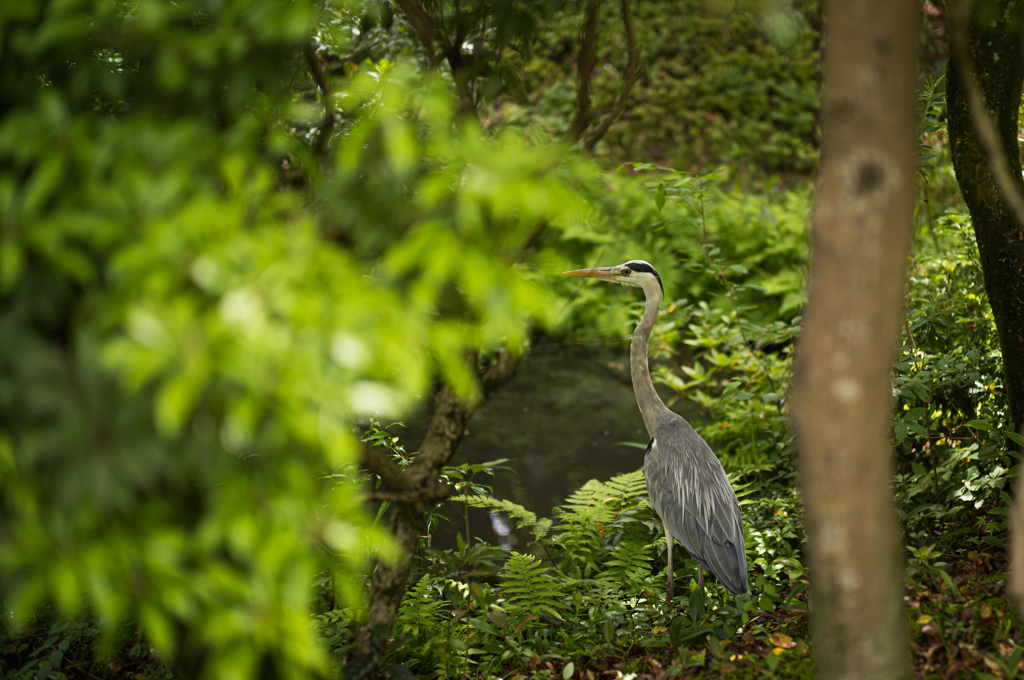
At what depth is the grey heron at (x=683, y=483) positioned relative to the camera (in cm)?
318

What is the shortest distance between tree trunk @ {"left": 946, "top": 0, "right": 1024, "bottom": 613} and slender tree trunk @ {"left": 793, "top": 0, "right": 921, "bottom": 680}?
5.13 feet

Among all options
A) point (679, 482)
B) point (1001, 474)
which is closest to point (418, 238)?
point (679, 482)

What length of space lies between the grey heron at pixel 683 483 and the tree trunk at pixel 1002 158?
1.35 m

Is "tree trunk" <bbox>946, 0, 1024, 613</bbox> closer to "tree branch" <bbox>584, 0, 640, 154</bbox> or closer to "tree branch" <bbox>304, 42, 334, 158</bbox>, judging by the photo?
"tree branch" <bbox>584, 0, 640, 154</bbox>

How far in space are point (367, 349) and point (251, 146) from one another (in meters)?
0.69

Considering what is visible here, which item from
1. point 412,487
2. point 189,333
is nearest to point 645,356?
point 412,487

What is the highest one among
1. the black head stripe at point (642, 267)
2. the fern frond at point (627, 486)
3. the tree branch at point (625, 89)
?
the tree branch at point (625, 89)

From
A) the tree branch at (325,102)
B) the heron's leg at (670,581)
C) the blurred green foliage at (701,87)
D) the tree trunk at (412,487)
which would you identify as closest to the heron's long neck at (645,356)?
the heron's leg at (670,581)

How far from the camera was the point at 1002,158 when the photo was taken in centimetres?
260

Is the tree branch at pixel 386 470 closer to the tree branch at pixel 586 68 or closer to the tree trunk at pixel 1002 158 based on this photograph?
the tree branch at pixel 586 68

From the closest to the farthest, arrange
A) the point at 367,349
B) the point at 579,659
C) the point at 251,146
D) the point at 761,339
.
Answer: the point at 367,349
the point at 251,146
the point at 579,659
the point at 761,339

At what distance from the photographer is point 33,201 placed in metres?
1.16

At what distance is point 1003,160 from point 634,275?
6.53 feet

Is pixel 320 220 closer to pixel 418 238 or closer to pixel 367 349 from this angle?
pixel 418 238
